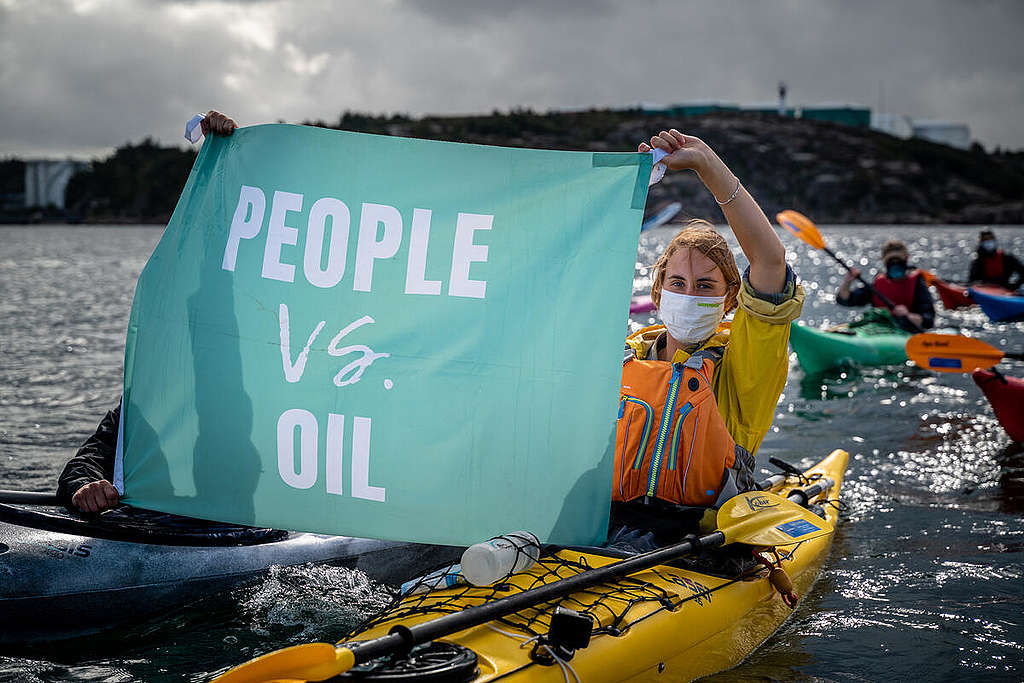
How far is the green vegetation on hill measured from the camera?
76.4 meters

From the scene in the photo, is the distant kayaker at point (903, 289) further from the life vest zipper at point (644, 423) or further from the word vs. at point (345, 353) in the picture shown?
the word vs. at point (345, 353)

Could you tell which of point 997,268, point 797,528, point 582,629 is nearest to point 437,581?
point 582,629

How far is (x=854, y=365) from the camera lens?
1083 cm

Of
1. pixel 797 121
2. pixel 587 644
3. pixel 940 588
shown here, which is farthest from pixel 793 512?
pixel 797 121

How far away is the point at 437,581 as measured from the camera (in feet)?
10.2

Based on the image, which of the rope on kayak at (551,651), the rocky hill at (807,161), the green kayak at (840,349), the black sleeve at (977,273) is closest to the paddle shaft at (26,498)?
the rope on kayak at (551,651)

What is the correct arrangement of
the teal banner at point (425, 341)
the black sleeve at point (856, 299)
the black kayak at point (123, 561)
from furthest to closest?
1. the black sleeve at point (856, 299)
2. the black kayak at point (123, 561)
3. the teal banner at point (425, 341)

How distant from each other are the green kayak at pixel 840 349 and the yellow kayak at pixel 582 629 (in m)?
7.12

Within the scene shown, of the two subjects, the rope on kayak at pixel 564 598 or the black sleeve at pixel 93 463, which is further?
the black sleeve at pixel 93 463

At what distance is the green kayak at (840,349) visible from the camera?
1068 centimetres

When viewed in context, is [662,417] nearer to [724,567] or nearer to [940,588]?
[724,567]

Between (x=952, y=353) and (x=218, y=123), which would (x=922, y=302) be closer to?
(x=952, y=353)

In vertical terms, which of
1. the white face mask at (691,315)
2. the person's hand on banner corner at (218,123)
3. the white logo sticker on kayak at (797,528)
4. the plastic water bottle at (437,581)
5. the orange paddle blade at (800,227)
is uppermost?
the orange paddle blade at (800,227)

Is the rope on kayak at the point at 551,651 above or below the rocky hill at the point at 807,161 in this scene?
below
